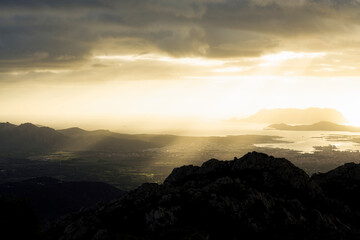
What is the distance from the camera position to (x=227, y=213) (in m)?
81.9

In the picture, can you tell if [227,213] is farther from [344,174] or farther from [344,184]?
[344,174]

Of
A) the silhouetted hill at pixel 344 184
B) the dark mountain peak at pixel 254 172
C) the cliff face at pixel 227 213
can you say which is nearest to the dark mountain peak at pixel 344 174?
the silhouetted hill at pixel 344 184

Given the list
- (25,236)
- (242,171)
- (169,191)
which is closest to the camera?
(25,236)

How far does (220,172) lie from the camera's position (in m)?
112

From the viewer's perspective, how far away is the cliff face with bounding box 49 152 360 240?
246ft

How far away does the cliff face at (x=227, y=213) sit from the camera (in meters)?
74.9

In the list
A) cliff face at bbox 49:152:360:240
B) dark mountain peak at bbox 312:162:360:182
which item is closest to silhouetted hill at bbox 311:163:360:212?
dark mountain peak at bbox 312:162:360:182

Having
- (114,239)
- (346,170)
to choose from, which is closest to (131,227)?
(114,239)

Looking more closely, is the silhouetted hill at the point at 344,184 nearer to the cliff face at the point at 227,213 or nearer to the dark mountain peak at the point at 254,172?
the cliff face at the point at 227,213

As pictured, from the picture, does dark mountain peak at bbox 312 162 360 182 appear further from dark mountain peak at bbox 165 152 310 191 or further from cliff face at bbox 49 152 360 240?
cliff face at bbox 49 152 360 240

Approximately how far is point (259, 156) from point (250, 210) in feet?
103

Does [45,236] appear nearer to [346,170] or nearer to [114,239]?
[114,239]

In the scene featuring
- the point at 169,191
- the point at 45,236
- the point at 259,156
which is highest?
the point at 259,156

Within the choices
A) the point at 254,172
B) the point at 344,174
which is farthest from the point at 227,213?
the point at 344,174
